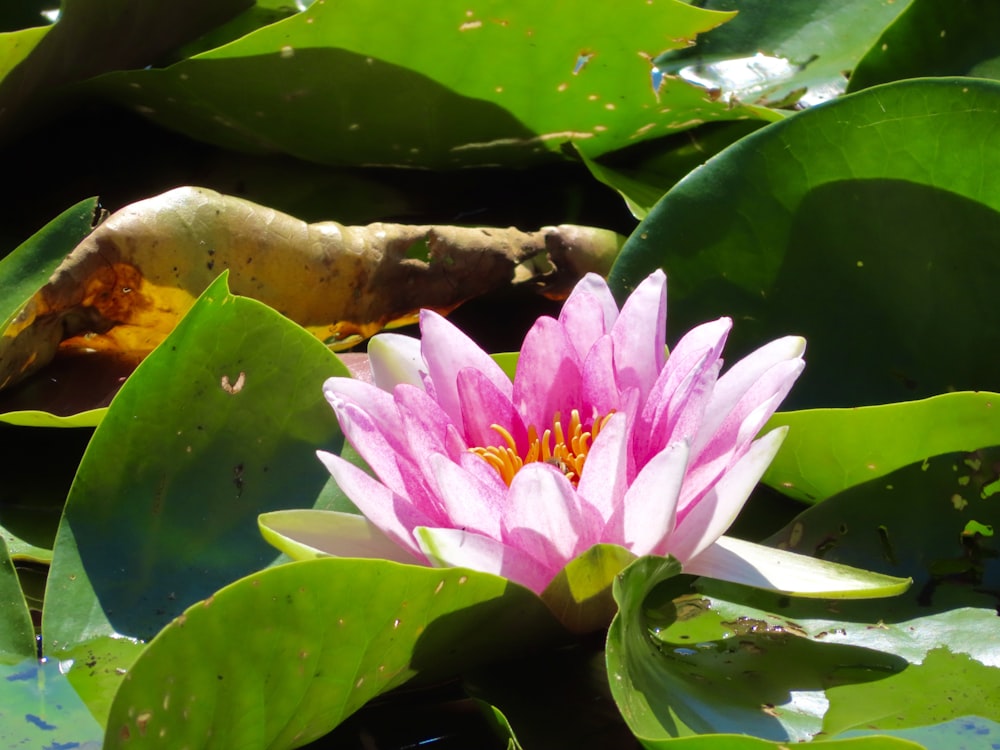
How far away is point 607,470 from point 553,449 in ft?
0.47

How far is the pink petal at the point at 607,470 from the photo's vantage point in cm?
60

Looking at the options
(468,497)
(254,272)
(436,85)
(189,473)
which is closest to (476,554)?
(468,497)

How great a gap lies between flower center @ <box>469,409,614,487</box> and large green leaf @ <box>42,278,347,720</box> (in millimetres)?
128

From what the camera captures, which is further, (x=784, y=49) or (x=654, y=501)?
(x=784, y=49)

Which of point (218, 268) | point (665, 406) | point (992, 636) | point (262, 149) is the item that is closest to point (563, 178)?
point (262, 149)

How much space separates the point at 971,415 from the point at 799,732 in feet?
0.86

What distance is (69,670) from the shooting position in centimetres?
66

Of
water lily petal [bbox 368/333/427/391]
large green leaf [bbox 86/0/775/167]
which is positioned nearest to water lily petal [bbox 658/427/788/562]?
water lily petal [bbox 368/333/427/391]

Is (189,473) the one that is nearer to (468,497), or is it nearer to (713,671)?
(468,497)

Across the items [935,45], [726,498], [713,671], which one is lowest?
[713,671]

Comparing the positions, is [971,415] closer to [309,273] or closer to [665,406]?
[665,406]

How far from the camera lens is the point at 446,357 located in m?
0.74

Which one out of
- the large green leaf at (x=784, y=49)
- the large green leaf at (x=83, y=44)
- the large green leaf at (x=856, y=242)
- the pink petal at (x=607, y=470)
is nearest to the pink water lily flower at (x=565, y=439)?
the pink petal at (x=607, y=470)

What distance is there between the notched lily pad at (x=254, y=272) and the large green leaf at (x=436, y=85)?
0.49ft
